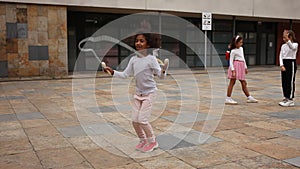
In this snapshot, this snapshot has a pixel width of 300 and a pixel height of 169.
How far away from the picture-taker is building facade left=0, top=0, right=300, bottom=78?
13.9 m

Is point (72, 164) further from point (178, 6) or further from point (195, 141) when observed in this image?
point (178, 6)

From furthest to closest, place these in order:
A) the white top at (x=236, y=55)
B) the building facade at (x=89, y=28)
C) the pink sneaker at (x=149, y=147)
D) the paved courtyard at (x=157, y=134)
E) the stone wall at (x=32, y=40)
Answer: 1. the building facade at (x=89, y=28)
2. the stone wall at (x=32, y=40)
3. the white top at (x=236, y=55)
4. the pink sneaker at (x=149, y=147)
5. the paved courtyard at (x=157, y=134)

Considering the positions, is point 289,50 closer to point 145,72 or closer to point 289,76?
point 289,76

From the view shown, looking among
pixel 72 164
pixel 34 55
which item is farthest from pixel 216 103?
pixel 34 55

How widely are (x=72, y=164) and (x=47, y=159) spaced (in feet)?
1.26

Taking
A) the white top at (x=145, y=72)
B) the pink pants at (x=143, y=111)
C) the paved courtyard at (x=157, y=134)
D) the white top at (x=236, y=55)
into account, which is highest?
the white top at (x=236, y=55)

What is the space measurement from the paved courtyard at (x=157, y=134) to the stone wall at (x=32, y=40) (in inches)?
214

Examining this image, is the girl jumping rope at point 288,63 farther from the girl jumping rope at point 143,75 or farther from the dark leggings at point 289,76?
the girl jumping rope at point 143,75

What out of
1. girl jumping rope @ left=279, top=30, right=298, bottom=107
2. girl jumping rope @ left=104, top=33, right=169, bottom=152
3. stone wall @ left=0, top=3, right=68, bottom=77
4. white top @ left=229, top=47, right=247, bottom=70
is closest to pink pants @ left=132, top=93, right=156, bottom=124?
girl jumping rope @ left=104, top=33, right=169, bottom=152

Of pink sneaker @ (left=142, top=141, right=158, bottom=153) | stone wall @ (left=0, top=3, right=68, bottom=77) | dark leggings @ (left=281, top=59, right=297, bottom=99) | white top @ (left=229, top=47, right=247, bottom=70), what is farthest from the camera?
stone wall @ (left=0, top=3, right=68, bottom=77)

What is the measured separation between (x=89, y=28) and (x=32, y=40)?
483 centimetres

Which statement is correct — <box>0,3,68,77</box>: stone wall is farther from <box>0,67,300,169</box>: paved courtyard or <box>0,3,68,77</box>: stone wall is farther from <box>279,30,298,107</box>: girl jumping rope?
<box>279,30,298,107</box>: girl jumping rope

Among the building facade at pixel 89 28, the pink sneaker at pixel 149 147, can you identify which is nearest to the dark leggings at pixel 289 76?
the pink sneaker at pixel 149 147

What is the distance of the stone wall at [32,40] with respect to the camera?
13797 mm
